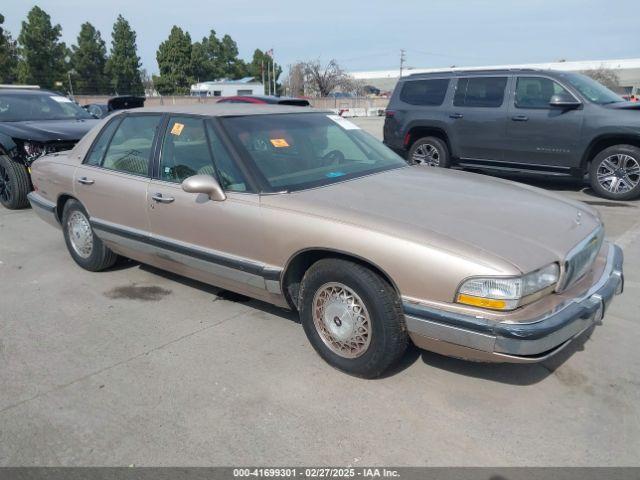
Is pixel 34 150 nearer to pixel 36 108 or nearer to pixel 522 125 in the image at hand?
pixel 36 108

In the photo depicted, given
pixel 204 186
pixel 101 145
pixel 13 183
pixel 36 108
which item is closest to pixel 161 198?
pixel 204 186

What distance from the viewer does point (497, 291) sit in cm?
254

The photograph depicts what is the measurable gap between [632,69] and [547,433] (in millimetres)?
83541

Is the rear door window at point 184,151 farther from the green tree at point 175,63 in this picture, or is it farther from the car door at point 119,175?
the green tree at point 175,63

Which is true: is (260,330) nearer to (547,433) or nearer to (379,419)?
(379,419)

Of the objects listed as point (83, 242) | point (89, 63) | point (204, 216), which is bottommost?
point (83, 242)

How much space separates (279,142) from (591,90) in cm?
630

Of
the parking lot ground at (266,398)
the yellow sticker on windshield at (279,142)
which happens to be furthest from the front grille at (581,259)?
the yellow sticker on windshield at (279,142)

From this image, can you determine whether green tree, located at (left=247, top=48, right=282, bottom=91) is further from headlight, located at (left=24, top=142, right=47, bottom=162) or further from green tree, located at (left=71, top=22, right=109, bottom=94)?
headlight, located at (left=24, top=142, right=47, bottom=162)

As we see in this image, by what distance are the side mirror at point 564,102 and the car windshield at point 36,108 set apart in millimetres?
7397

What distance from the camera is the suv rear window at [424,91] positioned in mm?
9008

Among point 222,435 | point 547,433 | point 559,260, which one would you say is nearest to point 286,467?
point 222,435

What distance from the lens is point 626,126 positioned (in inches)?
286

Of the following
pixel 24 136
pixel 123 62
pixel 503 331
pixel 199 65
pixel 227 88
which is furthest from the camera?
pixel 199 65
